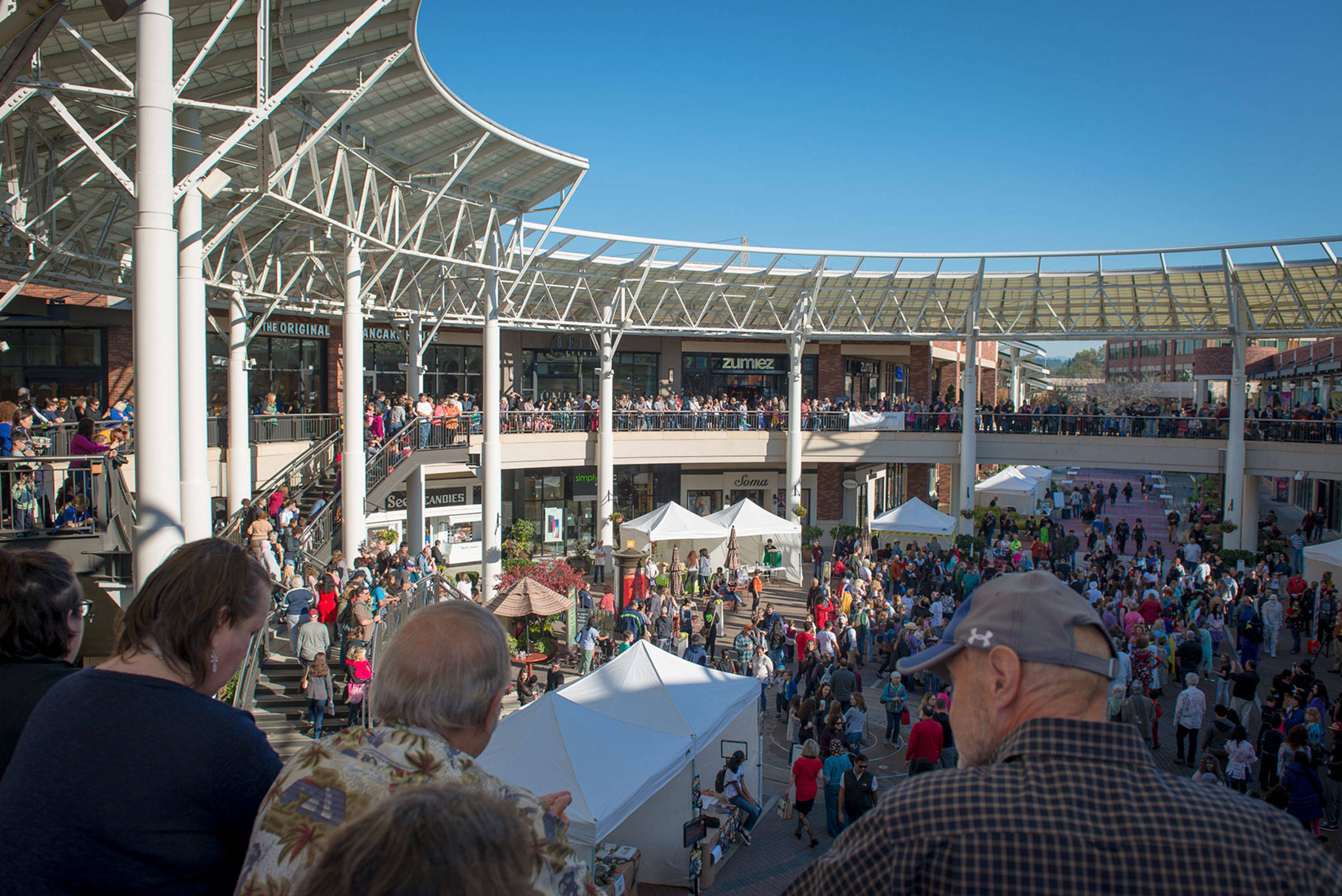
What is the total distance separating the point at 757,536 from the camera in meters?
24.0

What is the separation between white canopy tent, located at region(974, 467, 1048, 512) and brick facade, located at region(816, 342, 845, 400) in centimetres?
677

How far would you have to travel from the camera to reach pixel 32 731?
5.95 feet

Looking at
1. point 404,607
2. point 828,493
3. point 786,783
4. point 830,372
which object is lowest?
point 786,783

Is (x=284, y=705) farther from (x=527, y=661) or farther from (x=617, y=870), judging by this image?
(x=617, y=870)

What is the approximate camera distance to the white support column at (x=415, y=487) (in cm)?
2267

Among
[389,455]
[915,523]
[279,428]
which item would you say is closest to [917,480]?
[915,523]

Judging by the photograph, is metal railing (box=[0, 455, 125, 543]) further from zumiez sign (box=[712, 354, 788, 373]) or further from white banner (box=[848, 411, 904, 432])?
zumiez sign (box=[712, 354, 788, 373])

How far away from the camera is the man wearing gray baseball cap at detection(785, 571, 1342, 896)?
4.33 feet

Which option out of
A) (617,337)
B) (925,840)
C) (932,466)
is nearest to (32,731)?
(925,840)

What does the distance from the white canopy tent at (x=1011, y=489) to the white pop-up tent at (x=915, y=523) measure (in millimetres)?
7022

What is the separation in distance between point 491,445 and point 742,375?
15.2m

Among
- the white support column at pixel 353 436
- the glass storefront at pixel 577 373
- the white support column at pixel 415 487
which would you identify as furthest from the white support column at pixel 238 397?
the glass storefront at pixel 577 373

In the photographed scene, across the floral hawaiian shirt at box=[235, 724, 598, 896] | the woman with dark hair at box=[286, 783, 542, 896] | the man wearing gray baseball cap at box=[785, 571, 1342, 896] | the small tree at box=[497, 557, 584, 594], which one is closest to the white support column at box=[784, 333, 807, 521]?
the small tree at box=[497, 557, 584, 594]

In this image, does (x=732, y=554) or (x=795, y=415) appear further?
(x=795, y=415)
